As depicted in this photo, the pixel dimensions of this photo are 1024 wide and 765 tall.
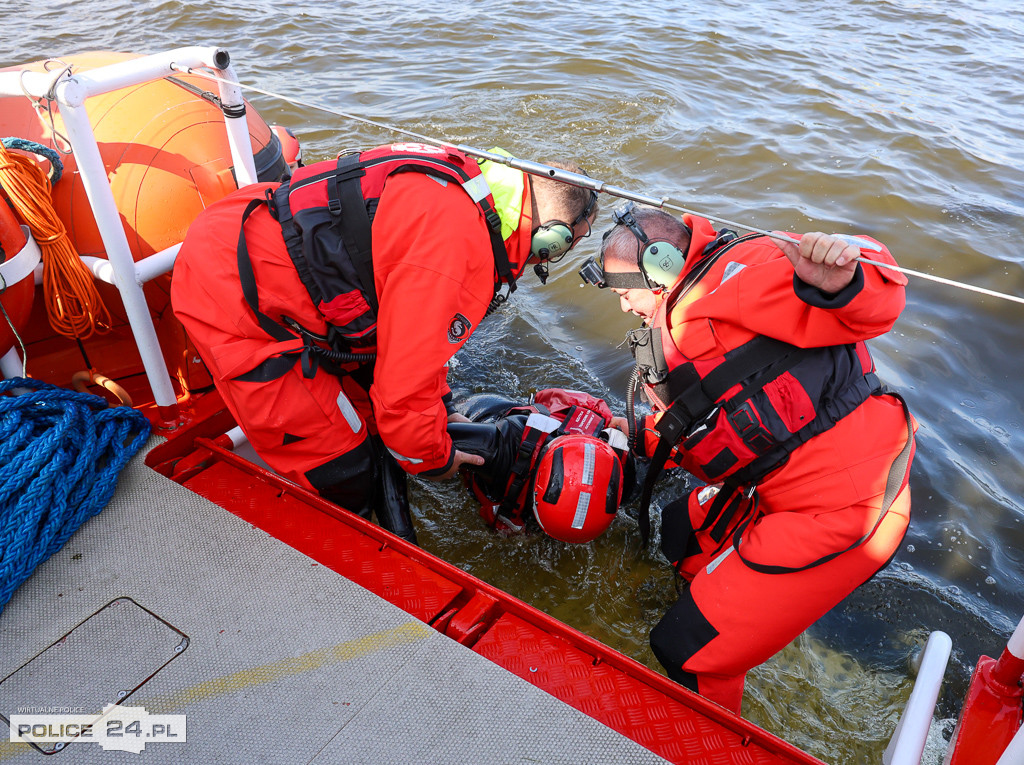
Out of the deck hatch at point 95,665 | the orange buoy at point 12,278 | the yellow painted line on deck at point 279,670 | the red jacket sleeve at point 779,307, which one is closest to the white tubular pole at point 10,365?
the orange buoy at point 12,278

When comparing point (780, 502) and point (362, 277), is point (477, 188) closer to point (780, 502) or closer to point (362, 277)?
point (362, 277)

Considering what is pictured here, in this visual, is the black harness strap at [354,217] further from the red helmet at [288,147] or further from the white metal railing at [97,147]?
the red helmet at [288,147]

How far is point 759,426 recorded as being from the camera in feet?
7.99

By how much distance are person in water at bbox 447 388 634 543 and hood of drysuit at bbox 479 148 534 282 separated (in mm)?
988

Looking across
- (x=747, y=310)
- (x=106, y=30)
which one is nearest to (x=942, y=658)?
(x=747, y=310)

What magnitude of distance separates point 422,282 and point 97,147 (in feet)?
4.09

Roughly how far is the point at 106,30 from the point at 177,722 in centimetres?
1053

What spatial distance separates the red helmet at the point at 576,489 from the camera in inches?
120

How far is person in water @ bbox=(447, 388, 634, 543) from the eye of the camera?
10.1 feet

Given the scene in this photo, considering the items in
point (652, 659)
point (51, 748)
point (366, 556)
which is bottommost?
point (652, 659)

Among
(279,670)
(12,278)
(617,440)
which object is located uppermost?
(12,278)

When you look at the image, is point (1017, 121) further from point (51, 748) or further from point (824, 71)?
point (51, 748)

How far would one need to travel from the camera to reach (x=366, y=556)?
2203mm

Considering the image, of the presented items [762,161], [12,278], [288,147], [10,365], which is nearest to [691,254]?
[12,278]
